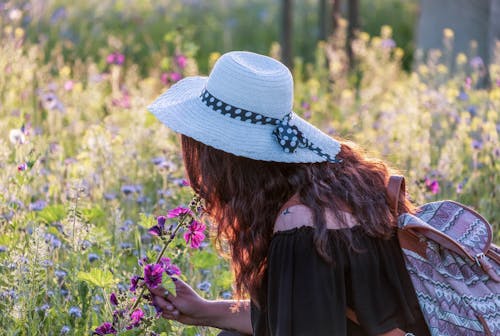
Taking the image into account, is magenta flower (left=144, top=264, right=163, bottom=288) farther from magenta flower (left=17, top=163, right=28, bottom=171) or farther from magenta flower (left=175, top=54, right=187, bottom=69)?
magenta flower (left=175, top=54, right=187, bottom=69)

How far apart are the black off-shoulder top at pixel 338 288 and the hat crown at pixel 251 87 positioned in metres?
0.32

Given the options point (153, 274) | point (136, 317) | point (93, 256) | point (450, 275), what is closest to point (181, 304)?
point (136, 317)

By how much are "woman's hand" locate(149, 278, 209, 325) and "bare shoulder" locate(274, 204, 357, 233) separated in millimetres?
403

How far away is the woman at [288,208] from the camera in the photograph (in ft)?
6.92

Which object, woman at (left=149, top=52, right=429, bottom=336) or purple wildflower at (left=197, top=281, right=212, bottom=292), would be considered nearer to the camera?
woman at (left=149, top=52, right=429, bottom=336)

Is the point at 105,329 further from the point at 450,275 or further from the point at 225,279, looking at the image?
the point at 450,275

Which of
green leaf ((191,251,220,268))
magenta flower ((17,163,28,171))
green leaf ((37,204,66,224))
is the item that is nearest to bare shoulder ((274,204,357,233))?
green leaf ((191,251,220,268))

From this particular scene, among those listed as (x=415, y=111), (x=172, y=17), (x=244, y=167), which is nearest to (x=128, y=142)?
(x=415, y=111)

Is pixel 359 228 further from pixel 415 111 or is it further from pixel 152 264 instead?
pixel 415 111

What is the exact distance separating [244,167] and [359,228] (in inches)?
12.4

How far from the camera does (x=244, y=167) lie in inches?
88.4

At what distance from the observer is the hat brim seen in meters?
2.18

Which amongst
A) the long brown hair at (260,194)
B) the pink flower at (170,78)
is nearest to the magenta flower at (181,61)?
the pink flower at (170,78)

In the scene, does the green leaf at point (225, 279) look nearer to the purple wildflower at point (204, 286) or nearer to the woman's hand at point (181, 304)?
the purple wildflower at point (204, 286)
